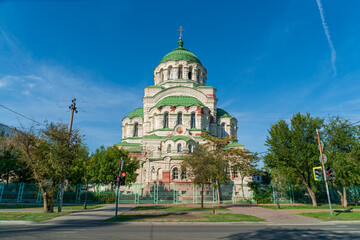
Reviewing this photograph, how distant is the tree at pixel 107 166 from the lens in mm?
25344

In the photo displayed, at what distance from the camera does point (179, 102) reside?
39.6 meters

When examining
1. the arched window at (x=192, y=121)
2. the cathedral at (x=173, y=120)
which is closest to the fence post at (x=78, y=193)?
the cathedral at (x=173, y=120)

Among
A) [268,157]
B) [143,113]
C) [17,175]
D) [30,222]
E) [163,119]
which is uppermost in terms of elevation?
[143,113]

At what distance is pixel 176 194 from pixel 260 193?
10067mm

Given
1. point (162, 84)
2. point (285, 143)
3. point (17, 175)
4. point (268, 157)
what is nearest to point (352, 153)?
point (285, 143)

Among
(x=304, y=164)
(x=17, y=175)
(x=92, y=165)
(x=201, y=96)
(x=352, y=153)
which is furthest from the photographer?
(x=201, y=96)

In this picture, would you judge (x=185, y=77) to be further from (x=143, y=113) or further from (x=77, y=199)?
(x=77, y=199)

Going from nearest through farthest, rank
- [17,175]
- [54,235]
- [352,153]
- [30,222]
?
[54,235], [30,222], [352,153], [17,175]

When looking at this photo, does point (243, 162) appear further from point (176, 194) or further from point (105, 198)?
point (105, 198)

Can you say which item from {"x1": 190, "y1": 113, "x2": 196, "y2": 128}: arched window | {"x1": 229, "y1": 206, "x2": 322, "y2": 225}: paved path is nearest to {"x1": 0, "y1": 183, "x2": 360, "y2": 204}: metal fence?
{"x1": 229, "y1": 206, "x2": 322, "y2": 225}: paved path

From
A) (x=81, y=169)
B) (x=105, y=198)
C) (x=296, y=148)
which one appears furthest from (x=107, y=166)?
(x=296, y=148)

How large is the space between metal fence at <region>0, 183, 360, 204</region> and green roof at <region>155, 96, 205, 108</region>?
13958 millimetres

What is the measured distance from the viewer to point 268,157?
82.5 ft

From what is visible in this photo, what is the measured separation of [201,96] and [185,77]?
5.47 metres
